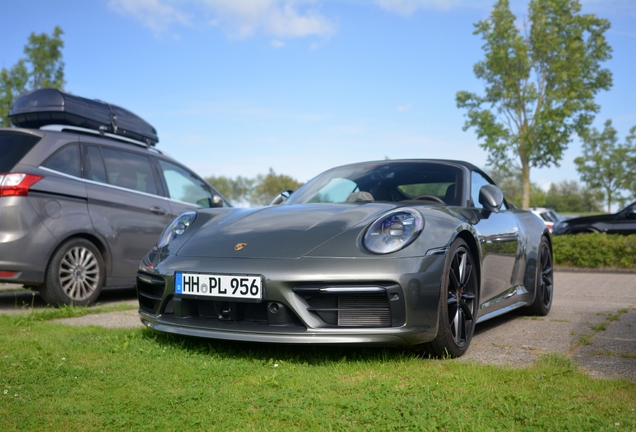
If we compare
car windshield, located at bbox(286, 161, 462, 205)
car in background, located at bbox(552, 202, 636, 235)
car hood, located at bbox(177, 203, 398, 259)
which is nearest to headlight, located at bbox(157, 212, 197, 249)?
car hood, located at bbox(177, 203, 398, 259)

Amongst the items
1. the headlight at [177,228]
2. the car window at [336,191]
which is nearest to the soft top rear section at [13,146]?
the headlight at [177,228]

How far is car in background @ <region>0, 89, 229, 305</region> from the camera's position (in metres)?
5.59

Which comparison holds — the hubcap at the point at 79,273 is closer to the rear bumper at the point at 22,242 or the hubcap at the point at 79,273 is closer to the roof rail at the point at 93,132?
the rear bumper at the point at 22,242

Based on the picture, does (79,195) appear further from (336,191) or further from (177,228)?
(336,191)

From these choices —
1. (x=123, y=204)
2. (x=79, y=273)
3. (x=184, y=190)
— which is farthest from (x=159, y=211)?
(x=79, y=273)

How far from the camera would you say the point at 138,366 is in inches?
127

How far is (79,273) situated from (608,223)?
12.3 meters

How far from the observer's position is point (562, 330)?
4.61 metres

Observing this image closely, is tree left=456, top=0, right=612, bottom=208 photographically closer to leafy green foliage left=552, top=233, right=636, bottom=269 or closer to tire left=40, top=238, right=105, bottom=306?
leafy green foliage left=552, top=233, right=636, bottom=269

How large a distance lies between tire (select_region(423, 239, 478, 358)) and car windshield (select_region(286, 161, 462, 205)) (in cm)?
80

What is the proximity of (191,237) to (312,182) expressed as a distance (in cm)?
145

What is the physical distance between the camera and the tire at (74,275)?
580 cm

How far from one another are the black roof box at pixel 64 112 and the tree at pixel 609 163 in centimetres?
4379

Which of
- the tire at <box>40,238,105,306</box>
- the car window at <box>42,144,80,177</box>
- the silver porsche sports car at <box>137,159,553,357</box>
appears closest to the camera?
the silver porsche sports car at <box>137,159,553,357</box>
